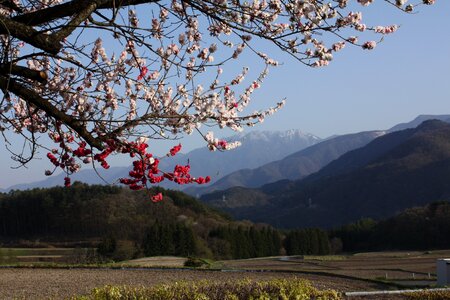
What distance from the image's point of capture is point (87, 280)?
30188mm

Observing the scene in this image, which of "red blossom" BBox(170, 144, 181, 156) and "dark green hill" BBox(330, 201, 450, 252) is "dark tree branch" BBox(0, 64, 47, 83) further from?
"dark green hill" BBox(330, 201, 450, 252)

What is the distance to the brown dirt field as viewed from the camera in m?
25.2

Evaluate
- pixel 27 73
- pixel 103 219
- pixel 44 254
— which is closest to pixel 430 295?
pixel 27 73

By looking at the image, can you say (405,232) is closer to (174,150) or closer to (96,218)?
(96,218)

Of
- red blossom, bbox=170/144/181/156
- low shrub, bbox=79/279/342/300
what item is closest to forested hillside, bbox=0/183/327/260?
low shrub, bbox=79/279/342/300

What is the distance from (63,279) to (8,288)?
4.36 m

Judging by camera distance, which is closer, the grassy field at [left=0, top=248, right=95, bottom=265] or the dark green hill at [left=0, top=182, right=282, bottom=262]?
the grassy field at [left=0, top=248, right=95, bottom=265]

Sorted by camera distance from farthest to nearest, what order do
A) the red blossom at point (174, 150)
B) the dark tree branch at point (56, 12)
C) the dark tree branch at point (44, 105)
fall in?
the red blossom at point (174, 150)
the dark tree branch at point (44, 105)
the dark tree branch at point (56, 12)

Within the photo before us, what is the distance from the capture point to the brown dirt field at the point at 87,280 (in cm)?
2517

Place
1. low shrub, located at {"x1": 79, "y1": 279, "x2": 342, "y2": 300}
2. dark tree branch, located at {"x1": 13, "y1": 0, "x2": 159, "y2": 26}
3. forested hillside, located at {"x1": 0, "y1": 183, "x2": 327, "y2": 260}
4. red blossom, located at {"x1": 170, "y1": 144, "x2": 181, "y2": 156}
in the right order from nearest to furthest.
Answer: dark tree branch, located at {"x1": 13, "y1": 0, "x2": 159, "y2": 26}, red blossom, located at {"x1": 170, "y1": 144, "x2": 181, "y2": 156}, low shrub, located at {"x1": 79, "y1": 279, "x2": 342, "y2": 300}, forested hillside, located at {"x1": 0, "y1": 183, "x2": 327, "y2": 260}

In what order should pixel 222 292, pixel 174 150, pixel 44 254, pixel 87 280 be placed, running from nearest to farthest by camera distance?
pixel 174 150, pixel 222 292, pixel 87 280, pixel 44 254

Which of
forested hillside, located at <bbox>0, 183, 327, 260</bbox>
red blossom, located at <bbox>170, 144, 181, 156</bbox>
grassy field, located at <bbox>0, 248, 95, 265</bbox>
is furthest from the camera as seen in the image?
forested hillside, located at <bbox>0, 183, 327, 260</bbox>

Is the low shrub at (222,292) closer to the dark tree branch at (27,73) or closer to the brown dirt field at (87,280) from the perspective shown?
the dark tree branch at (27,73)

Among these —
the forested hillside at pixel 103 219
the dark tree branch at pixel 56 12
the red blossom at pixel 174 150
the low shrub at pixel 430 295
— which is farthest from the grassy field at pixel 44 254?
the dark tree branch at pixel 56 12
